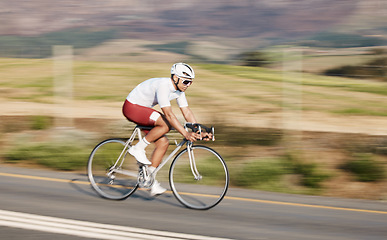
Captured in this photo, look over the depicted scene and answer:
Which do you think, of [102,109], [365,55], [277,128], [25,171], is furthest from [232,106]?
[25,171]

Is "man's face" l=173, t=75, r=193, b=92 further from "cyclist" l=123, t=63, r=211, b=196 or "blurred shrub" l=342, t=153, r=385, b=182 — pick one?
"blurred shrub" l=342, t=153, r=385, b=182

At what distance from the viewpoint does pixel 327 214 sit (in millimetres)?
7195

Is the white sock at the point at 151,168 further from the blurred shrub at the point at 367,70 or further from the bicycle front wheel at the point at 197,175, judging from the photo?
the blurred shrub at the point at 367,70

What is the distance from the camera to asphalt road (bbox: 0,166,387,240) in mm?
6066

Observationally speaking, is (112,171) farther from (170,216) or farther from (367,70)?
(367,70)

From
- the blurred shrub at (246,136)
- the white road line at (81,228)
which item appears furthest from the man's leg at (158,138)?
the blurred shrub at (246,136)

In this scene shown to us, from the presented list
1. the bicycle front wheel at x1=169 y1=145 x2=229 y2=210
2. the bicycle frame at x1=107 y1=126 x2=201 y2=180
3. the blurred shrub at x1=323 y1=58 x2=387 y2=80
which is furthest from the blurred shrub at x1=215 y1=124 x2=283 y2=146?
the bicycle frame at x1=107 y1=126 x2=201 y2=180

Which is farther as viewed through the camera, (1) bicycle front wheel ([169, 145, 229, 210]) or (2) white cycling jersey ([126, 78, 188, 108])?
(1) bicycle front wheel ([169, 145, 229, 210])

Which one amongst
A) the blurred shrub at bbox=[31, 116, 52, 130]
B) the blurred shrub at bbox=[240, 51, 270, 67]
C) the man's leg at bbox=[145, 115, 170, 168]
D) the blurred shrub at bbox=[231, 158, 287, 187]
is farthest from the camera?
the blurred shrub at bbox=[240, 51, 270, 67]

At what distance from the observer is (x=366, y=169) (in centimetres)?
995

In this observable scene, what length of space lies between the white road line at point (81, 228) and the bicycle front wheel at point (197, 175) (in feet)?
3.99

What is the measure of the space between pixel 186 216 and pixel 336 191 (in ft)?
12.8

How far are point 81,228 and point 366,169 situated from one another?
5.67 m

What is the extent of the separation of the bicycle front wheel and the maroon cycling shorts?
1.82ft
